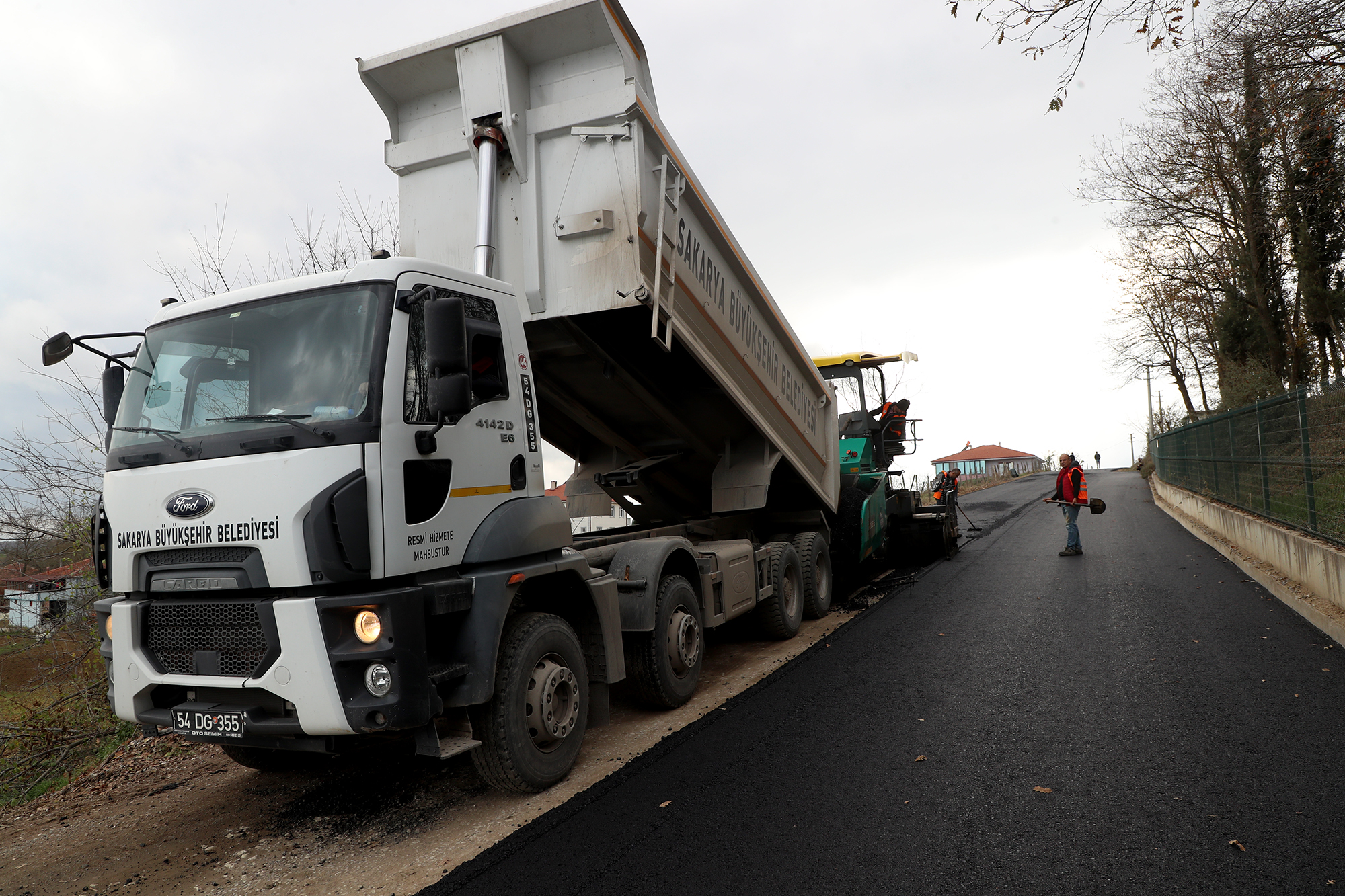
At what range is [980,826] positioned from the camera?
11.4 feet

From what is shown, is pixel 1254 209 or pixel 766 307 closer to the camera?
pixel 766 307

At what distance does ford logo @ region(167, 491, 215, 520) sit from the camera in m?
3.48

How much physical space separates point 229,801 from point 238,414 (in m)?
2.30

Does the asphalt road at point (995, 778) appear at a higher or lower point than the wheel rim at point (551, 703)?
lower

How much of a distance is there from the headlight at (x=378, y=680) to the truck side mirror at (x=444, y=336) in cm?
129

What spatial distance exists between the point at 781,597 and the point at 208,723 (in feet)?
16.5

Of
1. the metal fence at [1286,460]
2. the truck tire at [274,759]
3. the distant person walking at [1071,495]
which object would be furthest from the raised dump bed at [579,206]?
the distant person walking at [1071,495]

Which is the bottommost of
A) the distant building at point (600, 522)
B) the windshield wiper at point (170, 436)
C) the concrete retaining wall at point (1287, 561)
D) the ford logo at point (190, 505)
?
the concrete retaining wall at point (1287, 561)

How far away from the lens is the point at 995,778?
3.97 m

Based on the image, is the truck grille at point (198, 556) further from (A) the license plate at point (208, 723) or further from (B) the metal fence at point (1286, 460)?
(B) the metal fence at point (1286, 460)

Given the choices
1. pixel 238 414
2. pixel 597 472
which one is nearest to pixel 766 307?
pixel 597 472

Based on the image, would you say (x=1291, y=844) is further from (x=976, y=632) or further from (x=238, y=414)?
(x=238, y=414)

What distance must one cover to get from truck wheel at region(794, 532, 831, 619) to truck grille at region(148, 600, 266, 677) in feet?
18.1

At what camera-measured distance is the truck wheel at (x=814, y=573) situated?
8172mm
